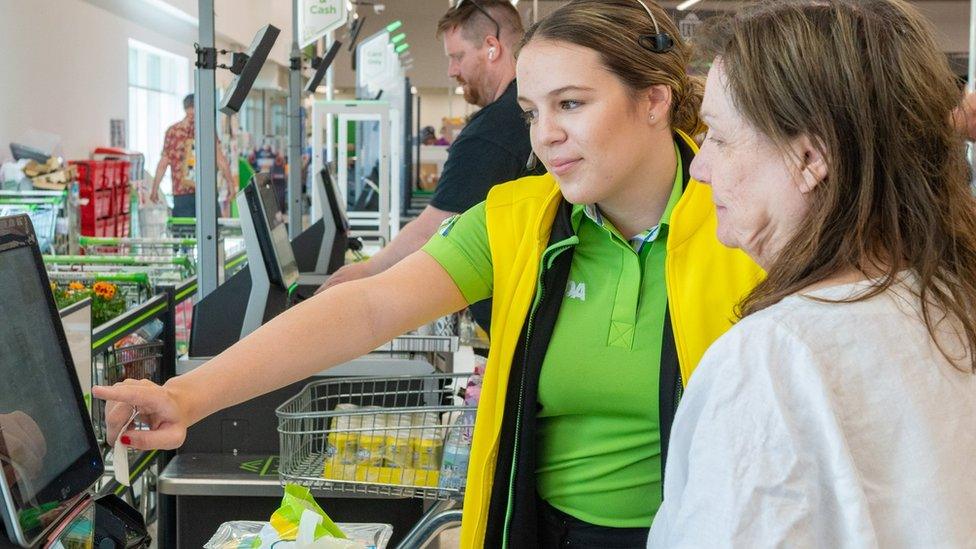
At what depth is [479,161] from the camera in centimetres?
351

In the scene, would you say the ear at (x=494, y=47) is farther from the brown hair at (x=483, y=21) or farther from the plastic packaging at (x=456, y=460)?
the plastic packaging at (x=456, y=460)

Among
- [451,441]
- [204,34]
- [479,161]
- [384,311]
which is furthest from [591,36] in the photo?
[204,34]

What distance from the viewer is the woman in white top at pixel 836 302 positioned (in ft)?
2.99

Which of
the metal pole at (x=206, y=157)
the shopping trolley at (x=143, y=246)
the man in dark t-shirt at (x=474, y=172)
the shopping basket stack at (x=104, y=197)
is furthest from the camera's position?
the shopping basket stack at (x=104, y=197)

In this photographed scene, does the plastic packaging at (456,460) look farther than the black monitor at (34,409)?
Yes

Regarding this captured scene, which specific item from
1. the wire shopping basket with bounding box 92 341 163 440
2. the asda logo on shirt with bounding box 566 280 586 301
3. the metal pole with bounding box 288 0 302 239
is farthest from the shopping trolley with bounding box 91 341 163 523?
the metal pole with bounding box 288 0 302 239

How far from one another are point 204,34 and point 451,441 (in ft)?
6.65

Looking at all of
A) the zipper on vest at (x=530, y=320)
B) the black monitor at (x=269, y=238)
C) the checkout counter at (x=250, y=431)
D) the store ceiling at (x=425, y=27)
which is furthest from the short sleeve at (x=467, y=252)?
the store ceiling at (x=425, y=27)

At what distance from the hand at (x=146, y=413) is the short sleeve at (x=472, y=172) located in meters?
2.20

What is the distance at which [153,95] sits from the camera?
17.2 m

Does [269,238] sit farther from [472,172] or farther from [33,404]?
[33,404]

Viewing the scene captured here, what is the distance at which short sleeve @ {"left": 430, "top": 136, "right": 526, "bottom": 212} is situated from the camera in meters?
3.48

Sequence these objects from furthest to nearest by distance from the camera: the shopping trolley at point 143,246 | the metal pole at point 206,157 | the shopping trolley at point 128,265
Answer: the shopping trolley at point 143,246
the shopping trolley at point 128,265
the metal pole at point 206,157

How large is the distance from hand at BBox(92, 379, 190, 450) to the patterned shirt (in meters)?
8.56
